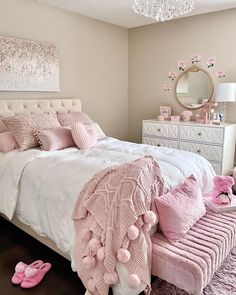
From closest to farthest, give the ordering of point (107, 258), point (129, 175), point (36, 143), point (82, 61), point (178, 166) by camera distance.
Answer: point (107, 258), point (129, 175), point (178, 166), point (36, 143), point (82, 61)

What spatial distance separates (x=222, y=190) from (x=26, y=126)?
6.47ft

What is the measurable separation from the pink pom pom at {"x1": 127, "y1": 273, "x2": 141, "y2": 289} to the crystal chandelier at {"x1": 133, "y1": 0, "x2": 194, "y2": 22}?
7.33ft

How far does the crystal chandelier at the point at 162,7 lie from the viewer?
2.39 metres

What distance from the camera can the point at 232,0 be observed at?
3.24m

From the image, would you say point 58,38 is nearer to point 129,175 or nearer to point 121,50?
point 121,50

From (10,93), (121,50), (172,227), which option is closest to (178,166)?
(172,227)

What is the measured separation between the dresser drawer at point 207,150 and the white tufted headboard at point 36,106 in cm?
167

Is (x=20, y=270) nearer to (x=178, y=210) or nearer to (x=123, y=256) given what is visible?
(x=123, y=256)

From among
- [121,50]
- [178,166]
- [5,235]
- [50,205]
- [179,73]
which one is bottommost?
[5,235]

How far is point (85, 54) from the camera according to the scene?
396cm

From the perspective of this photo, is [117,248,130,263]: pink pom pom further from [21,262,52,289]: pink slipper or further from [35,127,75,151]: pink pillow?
[35,127,75,151]: pink pillow

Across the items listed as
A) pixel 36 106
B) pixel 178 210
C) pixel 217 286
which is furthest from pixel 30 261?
pixel 36 106

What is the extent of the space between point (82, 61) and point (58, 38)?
19.6 inches

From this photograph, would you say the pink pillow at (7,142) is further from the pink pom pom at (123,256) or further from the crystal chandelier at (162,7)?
the crystal chandelier at (162,7)
